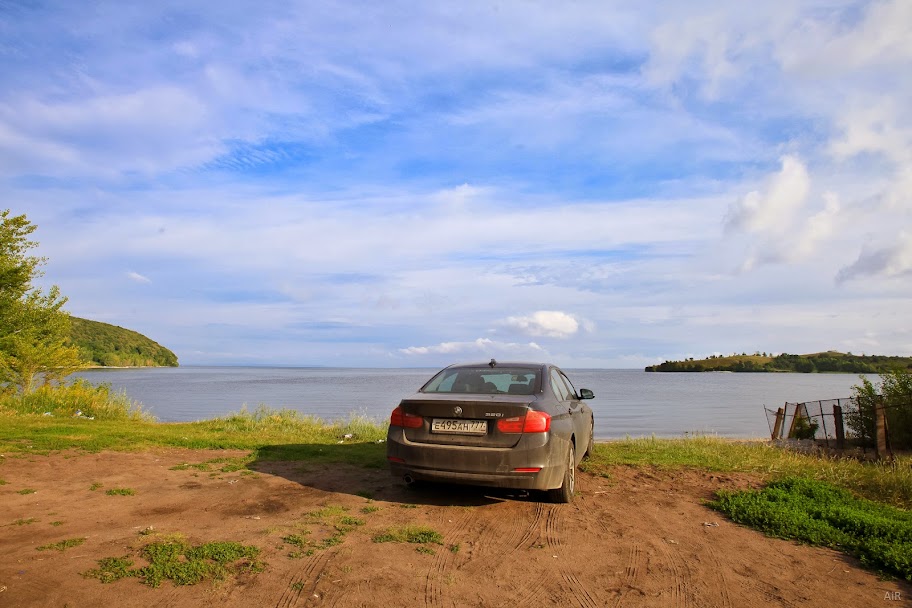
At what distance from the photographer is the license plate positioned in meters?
5.75

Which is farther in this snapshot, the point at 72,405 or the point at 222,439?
the point at 72,405

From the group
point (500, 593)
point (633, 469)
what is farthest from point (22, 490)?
point (633, 469)

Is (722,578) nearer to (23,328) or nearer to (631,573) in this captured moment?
(631,573)

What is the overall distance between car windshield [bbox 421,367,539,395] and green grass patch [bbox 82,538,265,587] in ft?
9.26

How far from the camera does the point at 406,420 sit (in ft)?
20.1

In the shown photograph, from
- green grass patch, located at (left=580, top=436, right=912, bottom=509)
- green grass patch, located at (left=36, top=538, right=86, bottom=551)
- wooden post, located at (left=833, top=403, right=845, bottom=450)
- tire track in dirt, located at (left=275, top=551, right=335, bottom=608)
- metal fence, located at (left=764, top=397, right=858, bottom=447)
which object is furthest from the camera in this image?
metal fence, located at (left=764, top=397, right=858, bottom=447)

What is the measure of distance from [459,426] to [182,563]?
8.94 ft

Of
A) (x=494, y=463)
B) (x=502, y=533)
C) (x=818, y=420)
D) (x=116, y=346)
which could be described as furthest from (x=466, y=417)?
(x=116, y=346)

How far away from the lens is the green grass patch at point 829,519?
461 centimetres

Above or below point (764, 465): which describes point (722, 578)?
below

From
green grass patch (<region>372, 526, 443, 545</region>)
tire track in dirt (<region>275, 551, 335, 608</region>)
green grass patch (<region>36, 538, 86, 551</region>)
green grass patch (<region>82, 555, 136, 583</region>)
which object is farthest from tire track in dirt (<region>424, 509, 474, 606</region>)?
green grass patch (<region>36, 538, 86, 551</region>)

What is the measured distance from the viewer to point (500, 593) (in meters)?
3.86

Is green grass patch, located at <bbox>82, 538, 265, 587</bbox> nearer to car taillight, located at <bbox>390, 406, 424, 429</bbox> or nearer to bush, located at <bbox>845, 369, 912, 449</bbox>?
car taillight, located at <bbox>390, 406, 424, 429</bbox>

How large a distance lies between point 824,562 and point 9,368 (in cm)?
2313
